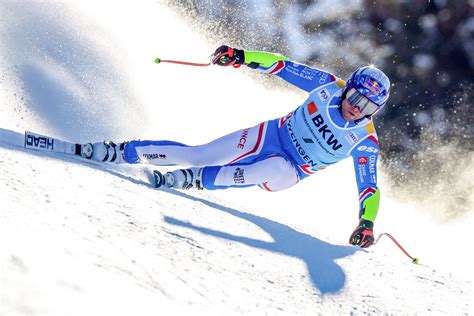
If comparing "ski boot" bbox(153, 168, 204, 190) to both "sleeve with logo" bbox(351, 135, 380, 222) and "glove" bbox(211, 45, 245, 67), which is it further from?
"sleeve with logo" bbox(351, 135, 380, 222)

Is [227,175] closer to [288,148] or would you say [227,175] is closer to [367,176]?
[288,148]

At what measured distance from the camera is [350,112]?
16.3 ft

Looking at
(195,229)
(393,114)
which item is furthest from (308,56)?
(195,229)

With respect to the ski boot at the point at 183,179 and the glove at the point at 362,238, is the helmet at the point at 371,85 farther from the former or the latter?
the ski boot at the point at 183,179

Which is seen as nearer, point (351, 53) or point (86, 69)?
point (86, 69)

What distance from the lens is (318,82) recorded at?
528cm

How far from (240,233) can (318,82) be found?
1740mm

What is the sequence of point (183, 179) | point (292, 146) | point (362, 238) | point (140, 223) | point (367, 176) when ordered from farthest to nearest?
1. point (292, 146)
2. point (367, 176)
3. point (183, 179)
4. point (362, 238)
5. point (140, 223)

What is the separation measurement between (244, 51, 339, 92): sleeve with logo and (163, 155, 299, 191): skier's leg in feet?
2.49

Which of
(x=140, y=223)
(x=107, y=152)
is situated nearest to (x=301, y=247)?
(x=140, y=223)

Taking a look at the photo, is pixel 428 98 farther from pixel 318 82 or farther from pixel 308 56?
pixel 318 82

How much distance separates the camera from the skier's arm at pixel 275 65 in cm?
509

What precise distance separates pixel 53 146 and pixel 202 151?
1166mm

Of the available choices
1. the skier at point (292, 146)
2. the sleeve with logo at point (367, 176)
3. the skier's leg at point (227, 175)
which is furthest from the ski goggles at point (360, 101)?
the skier's leg at point (227, 175)
